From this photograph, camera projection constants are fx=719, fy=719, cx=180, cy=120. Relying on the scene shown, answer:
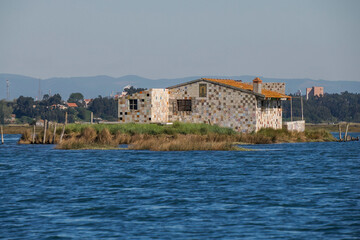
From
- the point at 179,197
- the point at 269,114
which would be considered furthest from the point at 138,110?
the point at 179,197

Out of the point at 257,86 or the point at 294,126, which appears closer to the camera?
the point at 257,86

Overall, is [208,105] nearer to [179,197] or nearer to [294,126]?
[294,126]

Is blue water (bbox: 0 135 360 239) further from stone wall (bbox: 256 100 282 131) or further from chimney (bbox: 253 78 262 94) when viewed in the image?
stone wall (bbox: 256 100 282 131)

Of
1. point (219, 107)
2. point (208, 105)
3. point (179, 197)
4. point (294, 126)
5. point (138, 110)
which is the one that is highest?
point (208, 105)

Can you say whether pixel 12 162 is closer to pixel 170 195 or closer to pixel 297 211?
pixel 170 195

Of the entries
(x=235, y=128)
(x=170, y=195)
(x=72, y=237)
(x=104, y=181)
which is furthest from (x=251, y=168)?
(x=235, y=128)

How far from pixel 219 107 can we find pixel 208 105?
1289mm

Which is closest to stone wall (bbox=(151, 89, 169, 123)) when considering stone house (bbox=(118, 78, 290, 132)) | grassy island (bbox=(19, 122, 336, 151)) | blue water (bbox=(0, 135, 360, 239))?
stone house (bbox=(118, 78, 290, 132))

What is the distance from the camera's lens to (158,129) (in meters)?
67.3

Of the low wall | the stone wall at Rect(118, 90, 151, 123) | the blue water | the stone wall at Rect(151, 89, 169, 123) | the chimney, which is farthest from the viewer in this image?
the low wall

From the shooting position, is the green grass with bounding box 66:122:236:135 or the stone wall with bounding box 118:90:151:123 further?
the stone wall with bounding box 118:90:151:123

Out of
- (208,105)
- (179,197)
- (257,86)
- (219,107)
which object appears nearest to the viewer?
(179,197)

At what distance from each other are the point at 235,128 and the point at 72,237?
5138 centimetres

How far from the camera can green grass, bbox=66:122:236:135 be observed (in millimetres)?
66875
